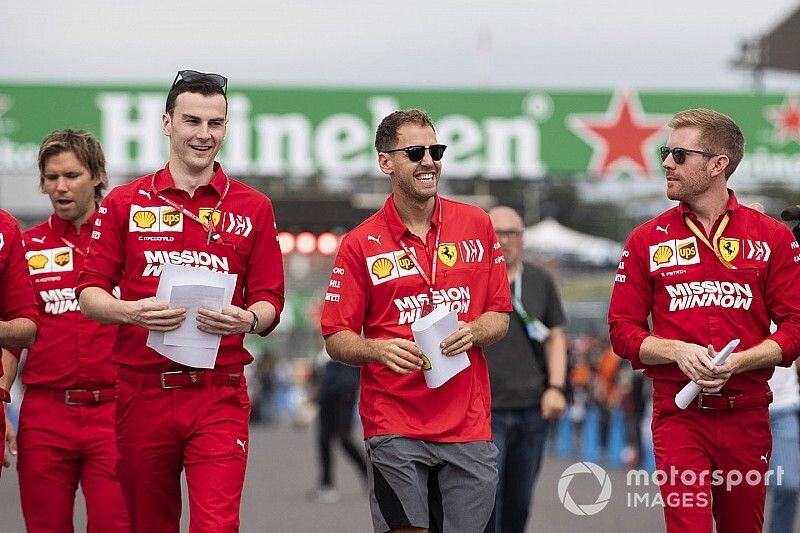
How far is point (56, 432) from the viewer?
6410 mm

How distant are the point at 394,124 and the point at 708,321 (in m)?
1.61

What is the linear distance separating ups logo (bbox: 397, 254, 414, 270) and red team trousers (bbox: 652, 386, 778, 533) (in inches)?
49.9

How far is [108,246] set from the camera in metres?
5.56

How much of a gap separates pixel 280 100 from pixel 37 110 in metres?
3.16

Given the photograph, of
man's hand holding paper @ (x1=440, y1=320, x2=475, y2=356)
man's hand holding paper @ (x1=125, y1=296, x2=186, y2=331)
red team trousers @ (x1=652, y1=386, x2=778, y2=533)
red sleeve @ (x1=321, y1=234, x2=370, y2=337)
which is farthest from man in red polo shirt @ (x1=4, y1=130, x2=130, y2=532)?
red team trousers @ (x1=652, y1=386, x2=778, y2=533)

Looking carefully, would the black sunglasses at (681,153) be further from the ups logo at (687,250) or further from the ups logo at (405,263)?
the ups logo at (405,263)

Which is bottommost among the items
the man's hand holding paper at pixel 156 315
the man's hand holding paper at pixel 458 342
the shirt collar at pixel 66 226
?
the man's hand holding paper at pixel 458 342

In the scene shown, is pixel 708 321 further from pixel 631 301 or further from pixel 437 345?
pixel 437 345

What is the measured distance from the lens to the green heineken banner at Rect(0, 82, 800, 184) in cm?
1705

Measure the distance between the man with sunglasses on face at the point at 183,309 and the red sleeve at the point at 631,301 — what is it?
1507 mm

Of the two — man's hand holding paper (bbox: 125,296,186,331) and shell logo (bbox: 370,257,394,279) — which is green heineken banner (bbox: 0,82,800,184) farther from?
man's hand holding paper (bbox: 125,296,186,331)

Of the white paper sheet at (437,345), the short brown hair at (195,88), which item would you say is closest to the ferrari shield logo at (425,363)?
the white paper sheet at (437,345)

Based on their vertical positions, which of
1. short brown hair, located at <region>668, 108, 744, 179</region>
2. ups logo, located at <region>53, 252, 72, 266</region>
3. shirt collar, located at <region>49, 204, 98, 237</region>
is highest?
short brown hair, located at <region>668, 108, 744, 179</region>

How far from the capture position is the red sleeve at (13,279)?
5.55 meters
